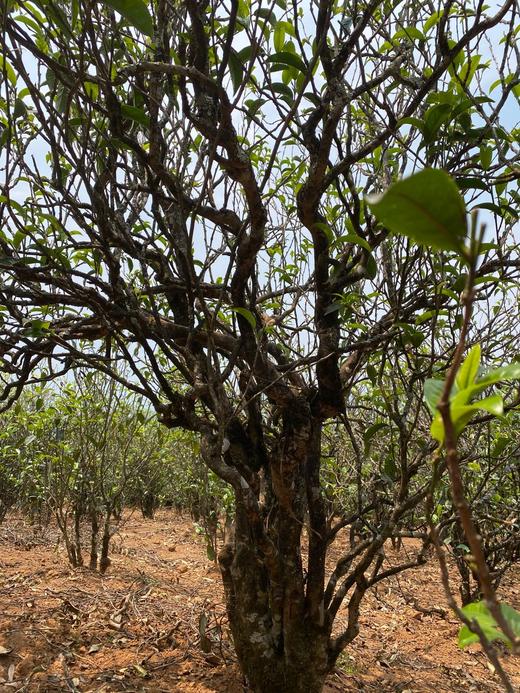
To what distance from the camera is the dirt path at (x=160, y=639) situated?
2.92 metres

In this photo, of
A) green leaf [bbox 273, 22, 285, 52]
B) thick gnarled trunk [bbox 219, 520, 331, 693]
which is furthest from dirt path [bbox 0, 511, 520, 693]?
green leaf [bbox 273, 22, 285, 52]

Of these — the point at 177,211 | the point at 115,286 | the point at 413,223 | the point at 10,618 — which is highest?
the point at 177,211

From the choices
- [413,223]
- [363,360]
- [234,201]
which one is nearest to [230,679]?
[363,360]

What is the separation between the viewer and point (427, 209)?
1.57 ft

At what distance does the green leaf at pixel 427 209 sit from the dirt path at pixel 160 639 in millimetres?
2889

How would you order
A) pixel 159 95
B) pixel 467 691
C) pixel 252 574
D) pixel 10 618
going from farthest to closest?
pixel 10 618
pixel 467 691
pixel 252 574
pixel 159 95

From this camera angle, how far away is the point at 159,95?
205 cm

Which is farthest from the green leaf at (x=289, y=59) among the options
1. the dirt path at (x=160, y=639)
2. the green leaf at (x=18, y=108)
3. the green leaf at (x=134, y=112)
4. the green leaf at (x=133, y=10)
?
the dirt path at (x=160, y=639)

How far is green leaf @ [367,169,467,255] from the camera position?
0.46m

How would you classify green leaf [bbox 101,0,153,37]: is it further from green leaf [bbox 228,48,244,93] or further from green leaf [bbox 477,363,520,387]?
green leaf [bbox 477,363,520,387]

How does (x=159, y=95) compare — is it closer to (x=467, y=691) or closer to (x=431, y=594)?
(x=467, y=691)

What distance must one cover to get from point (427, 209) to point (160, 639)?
11.4 feet

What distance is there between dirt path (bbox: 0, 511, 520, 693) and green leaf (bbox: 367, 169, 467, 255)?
2.89 metres

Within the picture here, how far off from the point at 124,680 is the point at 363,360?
2.06 m
